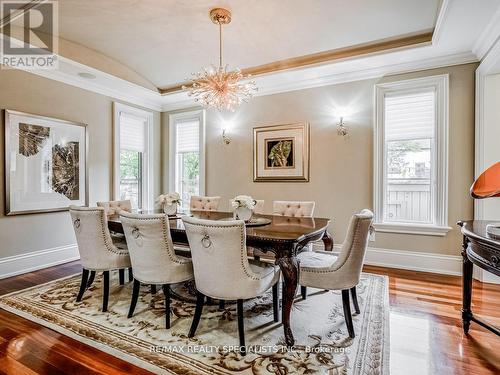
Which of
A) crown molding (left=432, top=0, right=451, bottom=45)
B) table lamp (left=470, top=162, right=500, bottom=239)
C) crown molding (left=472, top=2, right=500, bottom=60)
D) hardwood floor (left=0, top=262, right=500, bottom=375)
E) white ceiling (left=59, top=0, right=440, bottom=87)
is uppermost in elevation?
white ceiling (left=59, top=0, right=440, bottom=87)

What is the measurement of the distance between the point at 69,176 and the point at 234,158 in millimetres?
2572

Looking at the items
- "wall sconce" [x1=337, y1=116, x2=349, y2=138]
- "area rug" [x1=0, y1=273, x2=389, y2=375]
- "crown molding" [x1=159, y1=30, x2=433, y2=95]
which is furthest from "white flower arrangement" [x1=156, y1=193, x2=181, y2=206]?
"wall sconce" [x1=337, y1=116, x2=349, y2=138]

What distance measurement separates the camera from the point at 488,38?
2998mm

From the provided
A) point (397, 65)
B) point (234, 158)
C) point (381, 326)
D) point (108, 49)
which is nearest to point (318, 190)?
point (234, 158)

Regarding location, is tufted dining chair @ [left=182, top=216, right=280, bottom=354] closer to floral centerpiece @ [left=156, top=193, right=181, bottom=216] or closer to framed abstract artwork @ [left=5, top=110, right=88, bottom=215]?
floral centerpiece @ [left=156, top=193, right=181, bottom=216]

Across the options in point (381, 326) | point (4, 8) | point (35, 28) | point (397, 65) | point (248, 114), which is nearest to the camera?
point (381, 326)

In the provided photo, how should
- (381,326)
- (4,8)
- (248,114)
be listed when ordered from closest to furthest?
(381,326) < (4,8) < (248,114)

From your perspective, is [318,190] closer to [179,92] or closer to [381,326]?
[381,326]

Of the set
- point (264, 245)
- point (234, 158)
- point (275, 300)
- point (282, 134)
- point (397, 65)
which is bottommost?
point (275, 300)

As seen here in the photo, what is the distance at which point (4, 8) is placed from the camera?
113 inches

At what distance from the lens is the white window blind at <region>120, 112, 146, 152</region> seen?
5.10 metres

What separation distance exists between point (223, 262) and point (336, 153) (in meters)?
2.94

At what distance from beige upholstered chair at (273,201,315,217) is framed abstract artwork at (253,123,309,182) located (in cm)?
96

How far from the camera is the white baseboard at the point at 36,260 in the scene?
3.52m
